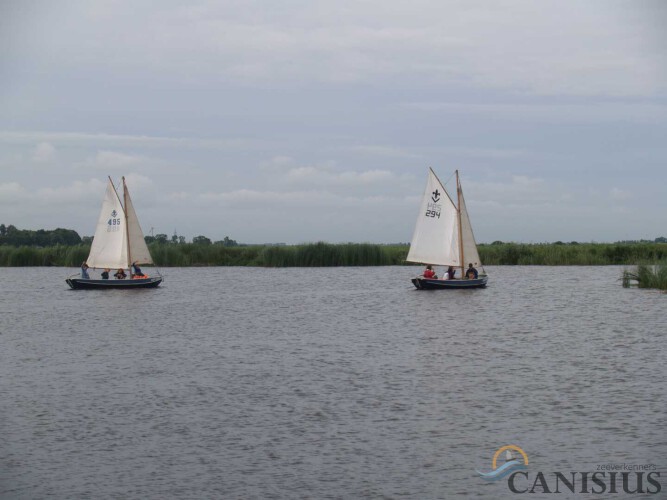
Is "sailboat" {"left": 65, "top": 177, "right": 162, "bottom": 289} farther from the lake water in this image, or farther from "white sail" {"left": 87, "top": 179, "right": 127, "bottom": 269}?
the lake water

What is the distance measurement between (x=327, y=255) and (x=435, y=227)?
33327mm

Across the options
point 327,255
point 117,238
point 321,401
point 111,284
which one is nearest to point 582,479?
point 321,401

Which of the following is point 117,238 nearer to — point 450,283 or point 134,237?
point 134,237

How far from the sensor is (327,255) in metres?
87.0

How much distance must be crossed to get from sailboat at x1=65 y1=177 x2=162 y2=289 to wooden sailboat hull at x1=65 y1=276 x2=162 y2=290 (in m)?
0.07

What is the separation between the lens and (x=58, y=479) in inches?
569

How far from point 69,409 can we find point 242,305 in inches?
1195

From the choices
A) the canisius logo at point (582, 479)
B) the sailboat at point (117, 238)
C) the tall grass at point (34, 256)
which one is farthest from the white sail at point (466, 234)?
the tall grass at point (34, 256)

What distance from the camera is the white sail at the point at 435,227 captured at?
179 ft

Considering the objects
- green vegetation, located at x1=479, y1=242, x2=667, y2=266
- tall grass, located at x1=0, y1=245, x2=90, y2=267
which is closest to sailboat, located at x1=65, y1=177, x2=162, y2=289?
tall grass, located at x1=0, y1=245, x2=90, y2=267

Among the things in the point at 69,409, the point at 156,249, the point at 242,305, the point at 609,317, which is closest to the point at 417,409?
the point at 69,409

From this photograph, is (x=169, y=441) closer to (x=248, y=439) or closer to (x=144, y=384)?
(x=248, y=439)

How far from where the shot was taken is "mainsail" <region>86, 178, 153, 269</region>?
191ft

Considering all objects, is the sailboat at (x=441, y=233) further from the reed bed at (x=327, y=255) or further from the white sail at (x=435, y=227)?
the reed bed at (x=327, y=255)
